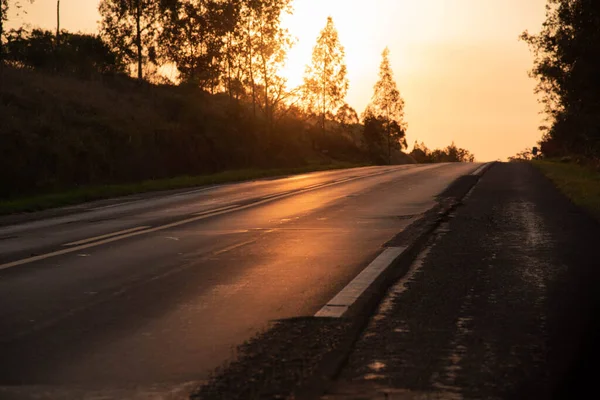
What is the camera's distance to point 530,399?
4414mm

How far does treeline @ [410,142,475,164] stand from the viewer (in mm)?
166375

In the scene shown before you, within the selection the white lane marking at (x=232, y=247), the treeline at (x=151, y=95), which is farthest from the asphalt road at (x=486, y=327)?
the treeline at (x=151, y=95)

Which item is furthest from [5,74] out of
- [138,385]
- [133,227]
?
[138,385]

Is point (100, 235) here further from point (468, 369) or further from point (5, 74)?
point (5, 74)

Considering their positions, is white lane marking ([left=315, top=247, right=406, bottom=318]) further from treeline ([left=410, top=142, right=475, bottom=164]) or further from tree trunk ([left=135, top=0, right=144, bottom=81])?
→ treeline ([left=410, top=142, right=475, bottom=164])

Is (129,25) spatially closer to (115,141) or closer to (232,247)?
(115,141)

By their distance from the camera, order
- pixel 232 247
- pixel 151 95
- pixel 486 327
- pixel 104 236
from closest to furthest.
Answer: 1. pixel 486 327
2. pixel 232 247
3. pixel 104 236
4. pixel 151 95

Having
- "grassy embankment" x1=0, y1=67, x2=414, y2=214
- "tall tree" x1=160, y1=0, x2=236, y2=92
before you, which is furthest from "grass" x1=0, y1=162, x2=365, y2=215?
"tall tree" x1=160, y1=0, x2=236, y2=92

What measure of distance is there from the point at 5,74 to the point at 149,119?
8.94 m

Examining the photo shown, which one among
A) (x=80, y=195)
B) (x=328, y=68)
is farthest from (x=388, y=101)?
(x=80, y=195)

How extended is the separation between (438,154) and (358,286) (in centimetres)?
17688

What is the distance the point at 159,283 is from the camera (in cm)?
831

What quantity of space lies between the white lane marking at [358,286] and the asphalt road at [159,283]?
0.13 m

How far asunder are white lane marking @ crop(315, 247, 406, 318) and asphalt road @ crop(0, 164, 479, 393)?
131 mm
